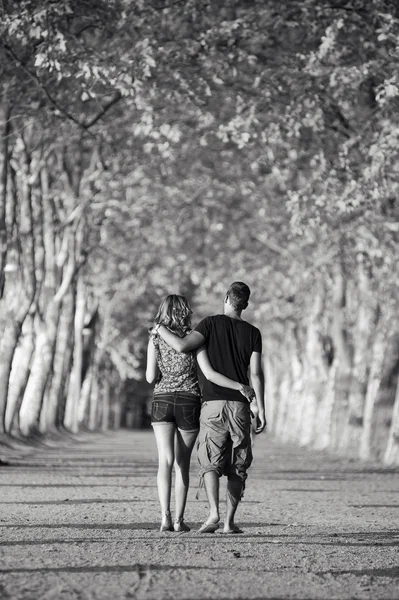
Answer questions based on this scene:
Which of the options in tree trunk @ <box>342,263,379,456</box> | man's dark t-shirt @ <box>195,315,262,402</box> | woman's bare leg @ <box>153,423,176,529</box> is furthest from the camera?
tree trunk @ <box>342,263,379,456</box>

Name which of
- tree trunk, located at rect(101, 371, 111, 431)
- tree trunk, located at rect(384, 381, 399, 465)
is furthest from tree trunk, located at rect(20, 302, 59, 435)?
tree trunk, located at rect(101, 371, 111, 431)

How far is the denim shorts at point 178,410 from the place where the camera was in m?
9.84

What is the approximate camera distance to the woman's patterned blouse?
9.89 metres

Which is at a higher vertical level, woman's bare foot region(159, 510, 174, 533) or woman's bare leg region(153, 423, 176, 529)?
woman's bare leg region(153, 423, 176, 529)

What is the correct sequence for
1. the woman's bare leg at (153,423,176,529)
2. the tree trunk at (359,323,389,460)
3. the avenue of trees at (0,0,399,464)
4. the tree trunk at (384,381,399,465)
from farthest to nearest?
1. the tree trunk at (359,323,389,460)
2. the tree trunk at (384,381,399,465)
3. the avenue of trees at (0,0,399,464)
4. the woman's bare leg at (153,423,176,529)

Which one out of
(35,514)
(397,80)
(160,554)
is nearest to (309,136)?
(397,80)

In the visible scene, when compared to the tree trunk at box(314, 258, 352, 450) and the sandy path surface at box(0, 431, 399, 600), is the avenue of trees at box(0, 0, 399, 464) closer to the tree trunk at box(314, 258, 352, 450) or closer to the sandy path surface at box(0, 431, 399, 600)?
the tree trunk at box(314, 258, 352, 450)

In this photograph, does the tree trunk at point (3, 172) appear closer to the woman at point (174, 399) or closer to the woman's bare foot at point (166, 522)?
the woman at point (174, 399)

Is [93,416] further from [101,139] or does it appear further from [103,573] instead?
[103,573]

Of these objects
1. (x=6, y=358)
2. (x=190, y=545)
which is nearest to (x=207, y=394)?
(x=190, y=545)

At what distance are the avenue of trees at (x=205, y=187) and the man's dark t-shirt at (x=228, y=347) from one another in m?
6.61

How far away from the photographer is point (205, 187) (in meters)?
29.8

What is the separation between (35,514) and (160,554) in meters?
3.39

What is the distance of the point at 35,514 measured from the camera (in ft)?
37.9
